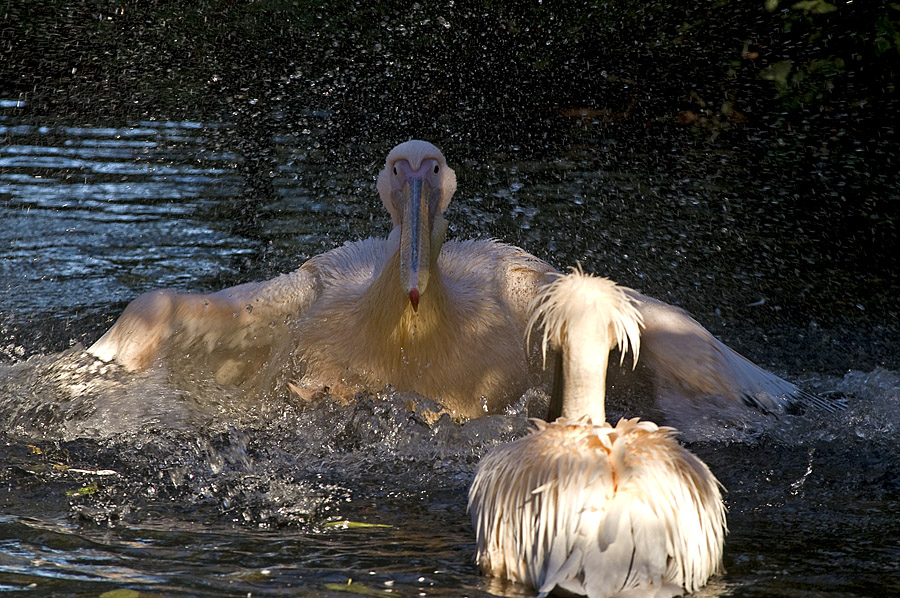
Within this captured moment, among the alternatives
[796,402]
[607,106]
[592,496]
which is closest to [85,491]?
[592,496]

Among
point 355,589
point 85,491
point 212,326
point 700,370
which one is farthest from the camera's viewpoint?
point 212,326

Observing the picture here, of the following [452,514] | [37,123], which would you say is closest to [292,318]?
[452,514]

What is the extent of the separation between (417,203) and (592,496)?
157 cm

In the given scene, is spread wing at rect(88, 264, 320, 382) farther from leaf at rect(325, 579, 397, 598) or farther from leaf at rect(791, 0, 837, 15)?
leaf at rect(791, 0, 837, 15)

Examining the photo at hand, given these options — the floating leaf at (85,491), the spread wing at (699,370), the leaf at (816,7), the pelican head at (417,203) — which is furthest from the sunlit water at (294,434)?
the leaf at (816,7)

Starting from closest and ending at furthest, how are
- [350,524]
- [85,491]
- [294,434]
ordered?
[350,524]
[85,491]
[294,434]

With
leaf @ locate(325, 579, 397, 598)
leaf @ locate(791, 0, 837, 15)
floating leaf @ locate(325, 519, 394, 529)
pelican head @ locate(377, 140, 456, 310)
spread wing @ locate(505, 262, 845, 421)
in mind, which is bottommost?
leaf @ locate(325, 579, 397, 598)

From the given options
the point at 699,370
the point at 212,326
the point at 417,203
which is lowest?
the point at 699,370

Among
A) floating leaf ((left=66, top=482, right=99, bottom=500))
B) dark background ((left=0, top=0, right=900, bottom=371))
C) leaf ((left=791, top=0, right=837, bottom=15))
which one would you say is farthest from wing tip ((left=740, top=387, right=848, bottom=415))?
leaf ((left=791, top=0, right=837, bottom=15))

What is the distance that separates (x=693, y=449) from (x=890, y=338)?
1.68 m

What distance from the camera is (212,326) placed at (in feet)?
14.8

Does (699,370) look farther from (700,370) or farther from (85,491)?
(85,491)

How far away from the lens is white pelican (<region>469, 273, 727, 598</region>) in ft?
8.41

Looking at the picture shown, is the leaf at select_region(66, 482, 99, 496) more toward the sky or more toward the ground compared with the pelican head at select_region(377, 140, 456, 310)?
more toward the ground
